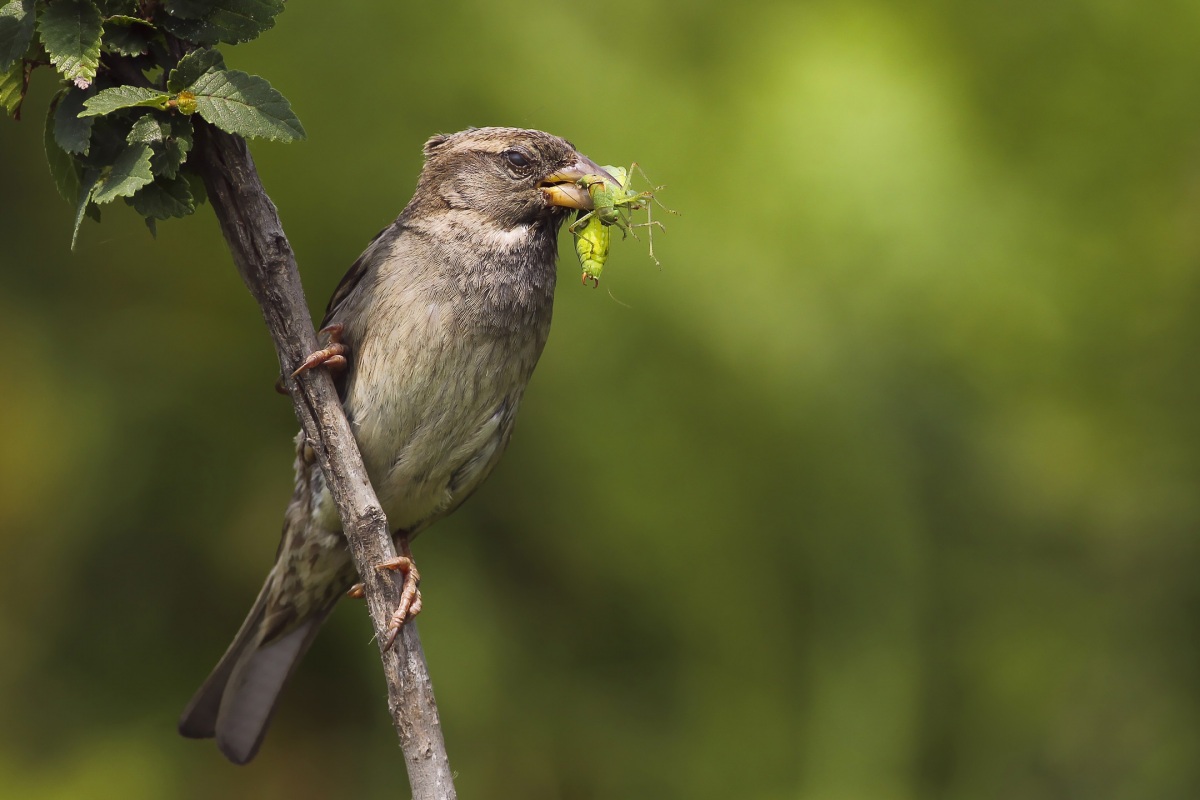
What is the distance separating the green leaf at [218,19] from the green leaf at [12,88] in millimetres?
278

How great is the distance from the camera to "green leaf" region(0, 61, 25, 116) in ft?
6.92

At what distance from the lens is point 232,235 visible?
7.30 feet

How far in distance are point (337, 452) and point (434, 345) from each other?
0.55m

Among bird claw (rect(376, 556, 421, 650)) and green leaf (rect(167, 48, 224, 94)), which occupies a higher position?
green leaf (rect(167, 48, 224, 94))

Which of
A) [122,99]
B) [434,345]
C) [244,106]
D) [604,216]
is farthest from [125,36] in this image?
[604,216]

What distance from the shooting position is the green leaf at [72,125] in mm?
2006

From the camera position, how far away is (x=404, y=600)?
2.47 meters

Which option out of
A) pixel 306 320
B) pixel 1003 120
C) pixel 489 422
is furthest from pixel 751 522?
pixel 306 320

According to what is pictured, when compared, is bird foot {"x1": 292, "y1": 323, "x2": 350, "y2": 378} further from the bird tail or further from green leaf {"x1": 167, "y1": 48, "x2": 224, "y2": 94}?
the bird tail

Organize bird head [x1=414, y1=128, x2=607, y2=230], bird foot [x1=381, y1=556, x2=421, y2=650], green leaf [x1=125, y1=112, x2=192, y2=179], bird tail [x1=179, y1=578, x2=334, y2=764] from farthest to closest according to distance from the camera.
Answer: bird tail [x1=179, y1=578, x2=334, y2=764], bird head [x1=414, y1=128, x2=607, y2=230], bird foot [x1=381, y1=556, x2=421, y2=650], green leaf [x1=125, y1=112, x2=192, y2=179]

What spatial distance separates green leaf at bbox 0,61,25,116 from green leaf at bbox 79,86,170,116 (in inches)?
8.4

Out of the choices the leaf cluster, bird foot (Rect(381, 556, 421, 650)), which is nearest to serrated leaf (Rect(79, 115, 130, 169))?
→ the leaf cluster

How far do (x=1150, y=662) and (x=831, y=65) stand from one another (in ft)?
7.64

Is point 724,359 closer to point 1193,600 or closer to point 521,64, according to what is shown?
point 521,64
